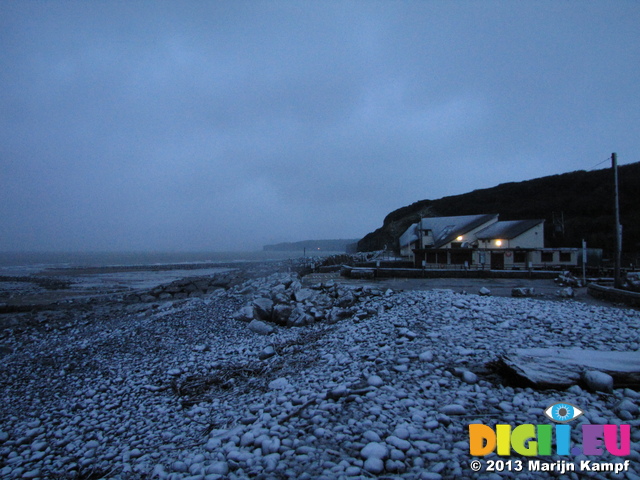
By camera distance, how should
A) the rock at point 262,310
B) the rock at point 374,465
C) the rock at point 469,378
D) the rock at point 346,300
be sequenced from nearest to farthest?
the rock at point 374,465
the rock at point 469,378
the rock at point 262,310
the rock at point 346,300

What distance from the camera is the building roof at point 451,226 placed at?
123ft

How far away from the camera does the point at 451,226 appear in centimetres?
4259

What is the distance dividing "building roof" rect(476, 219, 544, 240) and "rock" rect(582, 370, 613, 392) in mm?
31926

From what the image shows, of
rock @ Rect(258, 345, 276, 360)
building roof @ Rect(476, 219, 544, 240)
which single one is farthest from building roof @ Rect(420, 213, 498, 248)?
rock @ Rect(258, 345, 276, 360)

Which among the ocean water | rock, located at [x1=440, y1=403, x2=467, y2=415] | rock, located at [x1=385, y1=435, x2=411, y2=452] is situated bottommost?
the ocean water

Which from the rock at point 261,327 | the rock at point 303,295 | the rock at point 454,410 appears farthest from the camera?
the rock at point 303,295

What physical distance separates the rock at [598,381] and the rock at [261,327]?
27.7 feet

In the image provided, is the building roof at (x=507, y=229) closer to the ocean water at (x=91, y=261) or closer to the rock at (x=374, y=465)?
the rock at (x=374, y=465)

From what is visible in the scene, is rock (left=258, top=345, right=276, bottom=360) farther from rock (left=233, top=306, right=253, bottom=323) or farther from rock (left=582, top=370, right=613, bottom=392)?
rock (left=582, top=370, right=613, bottom=392)

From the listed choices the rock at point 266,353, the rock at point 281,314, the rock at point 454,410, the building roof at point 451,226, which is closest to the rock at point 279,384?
the rock at point 266,353

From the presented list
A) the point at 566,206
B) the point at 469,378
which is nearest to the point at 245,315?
the point at 469,378

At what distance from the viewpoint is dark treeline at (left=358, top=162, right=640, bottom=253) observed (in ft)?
157

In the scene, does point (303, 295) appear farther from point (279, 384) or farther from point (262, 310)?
point (279, 384)

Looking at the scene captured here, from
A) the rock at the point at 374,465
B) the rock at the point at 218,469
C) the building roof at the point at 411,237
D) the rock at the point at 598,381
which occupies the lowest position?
the rock at the point at 218,469
